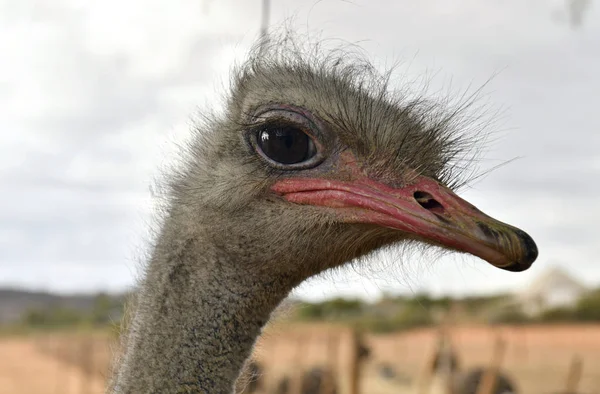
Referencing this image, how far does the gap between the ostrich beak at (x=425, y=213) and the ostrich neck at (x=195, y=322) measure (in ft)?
0.88

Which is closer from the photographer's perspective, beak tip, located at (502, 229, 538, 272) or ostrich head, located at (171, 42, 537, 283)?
beak tip, located at (502, 229, 538, 272)

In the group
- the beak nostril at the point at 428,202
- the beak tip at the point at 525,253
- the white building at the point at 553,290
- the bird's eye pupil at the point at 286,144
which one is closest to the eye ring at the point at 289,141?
the bird's eye pupil at the point at 286,144

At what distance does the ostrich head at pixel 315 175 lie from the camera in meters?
1.99

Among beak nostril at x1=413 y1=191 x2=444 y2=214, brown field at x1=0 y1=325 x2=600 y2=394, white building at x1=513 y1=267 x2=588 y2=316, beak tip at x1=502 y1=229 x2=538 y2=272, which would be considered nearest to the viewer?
beak tip at x1=502 y1=229 x2=538 y2=272

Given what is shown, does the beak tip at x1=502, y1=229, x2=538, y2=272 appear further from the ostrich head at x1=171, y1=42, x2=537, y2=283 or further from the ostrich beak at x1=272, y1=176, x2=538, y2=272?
the ostrich head at x1=171, y1=42, x2=537, y2=283

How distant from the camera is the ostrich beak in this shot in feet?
5.53

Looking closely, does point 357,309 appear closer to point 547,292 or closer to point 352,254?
point 547,292

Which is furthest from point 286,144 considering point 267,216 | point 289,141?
point 267,216

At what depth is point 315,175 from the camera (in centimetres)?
203

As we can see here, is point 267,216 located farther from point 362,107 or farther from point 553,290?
point 553,290

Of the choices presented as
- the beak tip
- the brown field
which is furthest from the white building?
the beak tip

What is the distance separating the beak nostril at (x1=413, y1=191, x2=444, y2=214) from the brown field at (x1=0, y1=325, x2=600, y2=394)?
564 centimetres

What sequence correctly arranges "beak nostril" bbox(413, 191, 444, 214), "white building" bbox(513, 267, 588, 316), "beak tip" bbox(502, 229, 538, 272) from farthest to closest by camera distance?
"white building" bbox(513, 267, 588, 316) < "beak nostril" bbox(413, 191, 444, 214) < "beak tip" bbox(502, 229, 538, 272)

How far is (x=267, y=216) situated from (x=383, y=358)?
1772 centimetres
